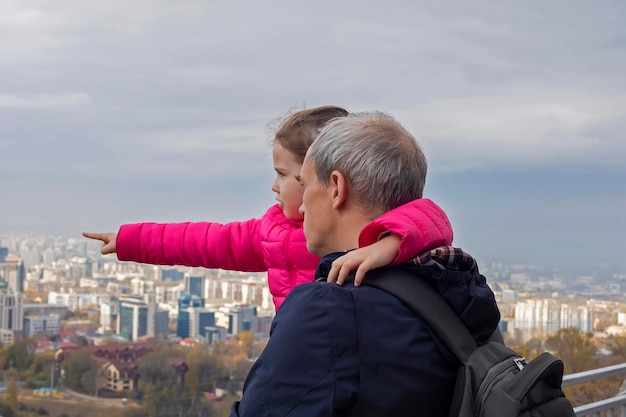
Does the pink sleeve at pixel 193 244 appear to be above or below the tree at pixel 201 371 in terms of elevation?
above

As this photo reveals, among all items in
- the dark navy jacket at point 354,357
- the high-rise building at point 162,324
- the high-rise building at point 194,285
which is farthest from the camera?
the high-rise building at point 162,324

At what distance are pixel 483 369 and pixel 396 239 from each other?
0.18 m

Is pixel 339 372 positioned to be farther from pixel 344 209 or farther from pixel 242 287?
pixel 242 287

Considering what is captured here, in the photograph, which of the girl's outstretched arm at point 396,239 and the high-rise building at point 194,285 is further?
the high-rise building at point 194,285

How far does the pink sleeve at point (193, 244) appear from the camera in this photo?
1774 mm

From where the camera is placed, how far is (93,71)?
24422mm

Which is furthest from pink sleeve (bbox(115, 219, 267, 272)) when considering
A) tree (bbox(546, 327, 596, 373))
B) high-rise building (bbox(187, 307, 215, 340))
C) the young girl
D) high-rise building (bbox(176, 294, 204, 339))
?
high-rise building (bbox(176, 294, 204, 339))

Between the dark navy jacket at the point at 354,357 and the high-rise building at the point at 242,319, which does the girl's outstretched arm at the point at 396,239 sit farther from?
the high-rise building at the point at 242,319

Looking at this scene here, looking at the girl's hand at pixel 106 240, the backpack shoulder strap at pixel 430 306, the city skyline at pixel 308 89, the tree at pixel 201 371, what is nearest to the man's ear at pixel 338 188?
the backpack shoulder strap at pixel 430 306

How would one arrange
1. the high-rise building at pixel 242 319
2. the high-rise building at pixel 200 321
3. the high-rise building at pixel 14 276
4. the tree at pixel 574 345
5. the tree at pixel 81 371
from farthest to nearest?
1. the high-rise building at pixel 14 276
2. the high-rise building at pixel 200 321
3. the tree at pixel 81 371
4. the high-rise building at pixel 242 319
5. the tree at pixel 574 345

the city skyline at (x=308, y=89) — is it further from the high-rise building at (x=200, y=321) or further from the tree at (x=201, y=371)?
the tree at (x=201, y=371)

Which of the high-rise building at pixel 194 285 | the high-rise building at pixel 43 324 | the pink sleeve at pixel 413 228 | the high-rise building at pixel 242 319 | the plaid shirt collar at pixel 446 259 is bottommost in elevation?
the high-rise building at pixel 43 324

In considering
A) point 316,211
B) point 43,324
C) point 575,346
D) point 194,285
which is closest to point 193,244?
point 316,211

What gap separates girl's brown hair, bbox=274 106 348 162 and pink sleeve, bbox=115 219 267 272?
245mm
